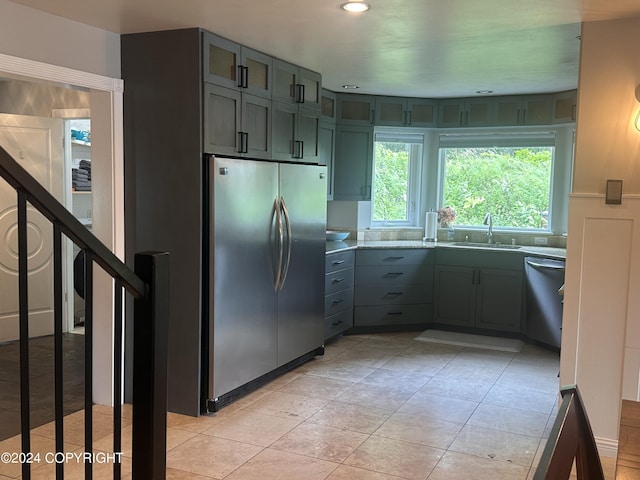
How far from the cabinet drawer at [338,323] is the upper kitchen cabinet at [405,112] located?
1861mm

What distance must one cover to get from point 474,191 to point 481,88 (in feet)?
3.91

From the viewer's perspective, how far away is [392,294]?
5.67 m

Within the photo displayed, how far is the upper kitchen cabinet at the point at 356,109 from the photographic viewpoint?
570cm

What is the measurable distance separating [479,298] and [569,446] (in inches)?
177

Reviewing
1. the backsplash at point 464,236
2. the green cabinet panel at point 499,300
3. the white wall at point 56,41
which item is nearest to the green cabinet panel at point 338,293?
the backsplash at point 464,236

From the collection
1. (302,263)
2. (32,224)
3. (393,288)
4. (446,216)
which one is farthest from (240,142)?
(446,216)

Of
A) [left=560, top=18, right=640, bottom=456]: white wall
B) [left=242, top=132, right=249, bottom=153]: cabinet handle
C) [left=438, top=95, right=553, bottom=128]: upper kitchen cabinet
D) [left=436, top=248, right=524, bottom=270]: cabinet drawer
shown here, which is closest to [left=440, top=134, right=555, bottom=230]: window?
[left=438, top=95, right=553, bottom=128]: upper kitchen cabinet

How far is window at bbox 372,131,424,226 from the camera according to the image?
6.18 meters

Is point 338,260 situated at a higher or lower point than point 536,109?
lower

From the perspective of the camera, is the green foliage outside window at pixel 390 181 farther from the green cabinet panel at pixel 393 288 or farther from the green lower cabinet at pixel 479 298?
the green lower cabinet at pixel 479 298

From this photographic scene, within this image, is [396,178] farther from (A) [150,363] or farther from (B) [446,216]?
(A) [150,363]

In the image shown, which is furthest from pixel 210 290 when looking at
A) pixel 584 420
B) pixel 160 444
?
→ pixel 584 420

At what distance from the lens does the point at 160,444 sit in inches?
66.2

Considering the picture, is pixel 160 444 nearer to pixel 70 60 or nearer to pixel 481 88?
pixel 70 60
